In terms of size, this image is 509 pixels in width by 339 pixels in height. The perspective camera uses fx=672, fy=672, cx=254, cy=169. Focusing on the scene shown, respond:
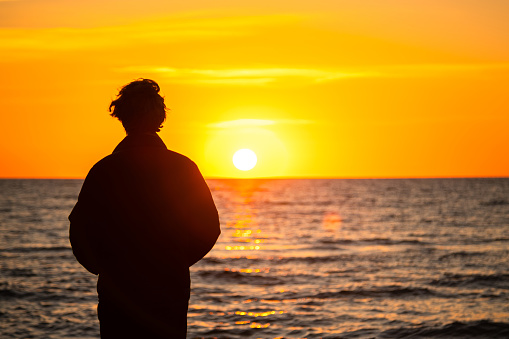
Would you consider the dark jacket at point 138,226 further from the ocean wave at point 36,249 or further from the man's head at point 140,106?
the ocean wave at point 36,249

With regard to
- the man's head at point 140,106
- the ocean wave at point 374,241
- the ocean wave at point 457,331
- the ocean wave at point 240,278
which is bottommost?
the ocean wave at point 457,331

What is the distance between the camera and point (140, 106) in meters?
3.57

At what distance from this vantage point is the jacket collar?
11.7 feet

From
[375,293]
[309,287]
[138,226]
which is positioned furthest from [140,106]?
[309,287]

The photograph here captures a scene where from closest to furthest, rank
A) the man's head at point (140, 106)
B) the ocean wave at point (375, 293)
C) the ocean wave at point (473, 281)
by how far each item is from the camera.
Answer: the man's head at point (140, 106) < the ocean wave at point (375, 293) < the ocean wave at point (473, 281)

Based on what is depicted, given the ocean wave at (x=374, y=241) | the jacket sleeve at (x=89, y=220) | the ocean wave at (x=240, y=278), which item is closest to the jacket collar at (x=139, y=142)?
the jacket sleeve at (x=89, y=220)

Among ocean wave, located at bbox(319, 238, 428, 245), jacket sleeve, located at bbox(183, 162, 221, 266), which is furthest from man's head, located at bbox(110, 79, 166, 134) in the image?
ocean wave, located at bbox(319, 238, 428, 245)

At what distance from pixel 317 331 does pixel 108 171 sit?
35.5 ft

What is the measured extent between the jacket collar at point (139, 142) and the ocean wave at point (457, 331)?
34.6ft

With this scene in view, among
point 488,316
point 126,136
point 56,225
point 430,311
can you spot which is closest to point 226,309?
point 430,311

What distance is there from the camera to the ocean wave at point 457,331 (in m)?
13.4

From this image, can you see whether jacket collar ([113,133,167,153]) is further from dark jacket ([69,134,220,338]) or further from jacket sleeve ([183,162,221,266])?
jacket sleeve ([183,162,221,266])

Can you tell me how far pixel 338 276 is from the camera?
21.1m

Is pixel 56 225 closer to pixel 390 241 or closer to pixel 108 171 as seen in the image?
pixel 390 241
